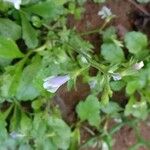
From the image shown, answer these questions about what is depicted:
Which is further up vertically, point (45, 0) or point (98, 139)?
point (45, 0)

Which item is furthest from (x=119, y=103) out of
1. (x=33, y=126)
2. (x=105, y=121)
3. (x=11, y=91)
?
(x=11, y=91)

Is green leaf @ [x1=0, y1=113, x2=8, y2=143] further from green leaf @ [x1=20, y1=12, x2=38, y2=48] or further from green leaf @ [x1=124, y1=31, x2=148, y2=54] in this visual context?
green leaf @ [x1=124, y1=31, x2=148, y2=54]

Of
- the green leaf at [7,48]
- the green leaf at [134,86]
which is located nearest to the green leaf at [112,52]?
the green leaf at [134,86]

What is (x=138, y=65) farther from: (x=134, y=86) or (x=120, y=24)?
(x=120, y=24)

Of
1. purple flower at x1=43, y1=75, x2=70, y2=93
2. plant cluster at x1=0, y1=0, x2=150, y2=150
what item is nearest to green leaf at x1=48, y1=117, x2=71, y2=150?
plant cluster at x1=0, y1=0, x2=150, y2=150

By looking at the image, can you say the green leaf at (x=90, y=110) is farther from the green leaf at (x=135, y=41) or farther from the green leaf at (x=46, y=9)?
the green leaf at (x=46, y=9)

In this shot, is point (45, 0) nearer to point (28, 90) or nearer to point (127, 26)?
point (28, 90)
